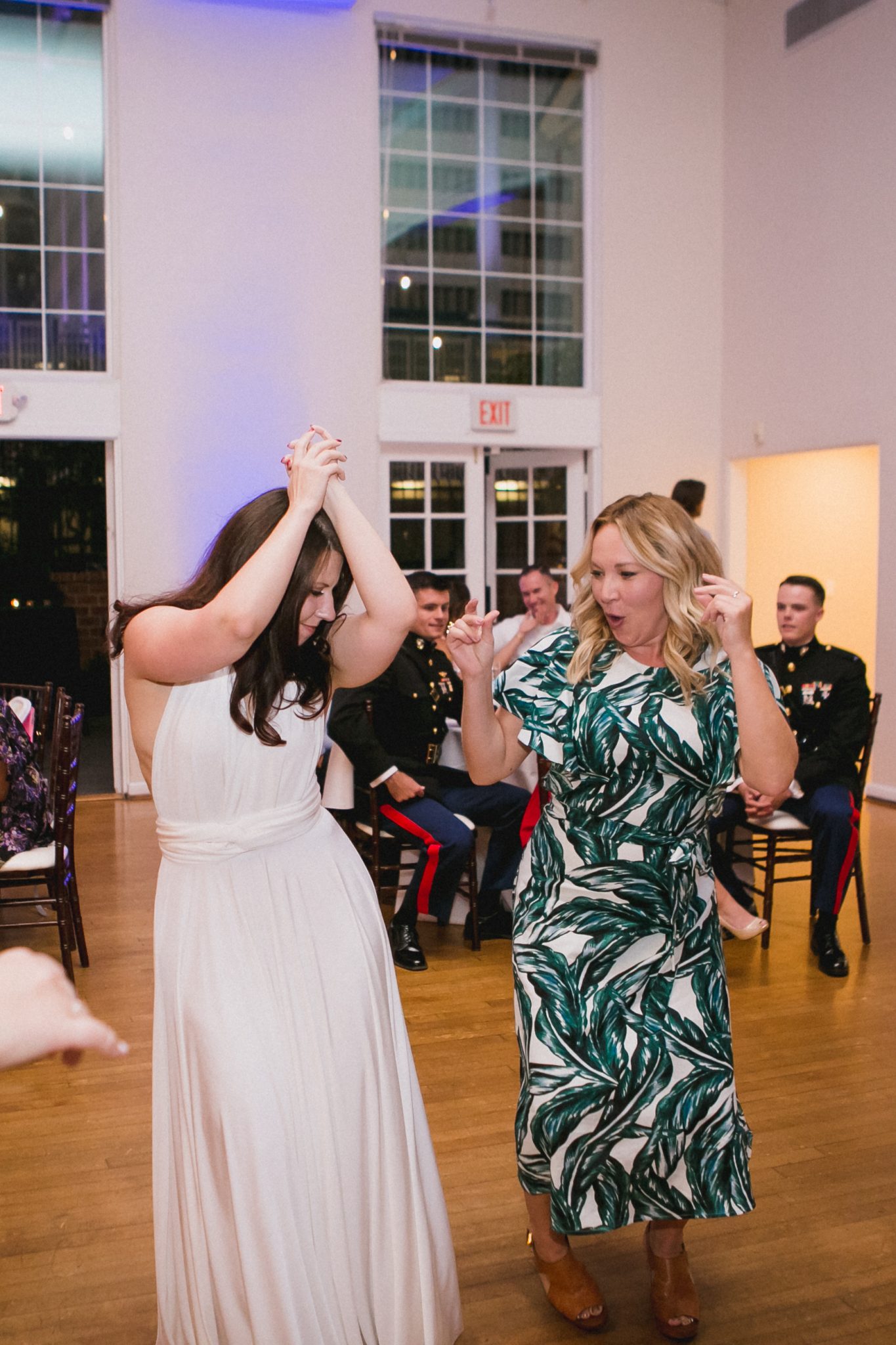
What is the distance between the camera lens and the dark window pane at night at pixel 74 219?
815cm

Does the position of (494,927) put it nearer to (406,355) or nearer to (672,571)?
(672,571)

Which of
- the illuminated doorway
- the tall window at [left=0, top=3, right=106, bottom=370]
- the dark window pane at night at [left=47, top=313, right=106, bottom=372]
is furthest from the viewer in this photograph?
the illuminated doorway

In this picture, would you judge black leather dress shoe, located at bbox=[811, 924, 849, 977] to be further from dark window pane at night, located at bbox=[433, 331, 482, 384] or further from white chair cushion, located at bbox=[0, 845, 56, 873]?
dark window pane at night, located at bbox=[433, 331, 482, 384]

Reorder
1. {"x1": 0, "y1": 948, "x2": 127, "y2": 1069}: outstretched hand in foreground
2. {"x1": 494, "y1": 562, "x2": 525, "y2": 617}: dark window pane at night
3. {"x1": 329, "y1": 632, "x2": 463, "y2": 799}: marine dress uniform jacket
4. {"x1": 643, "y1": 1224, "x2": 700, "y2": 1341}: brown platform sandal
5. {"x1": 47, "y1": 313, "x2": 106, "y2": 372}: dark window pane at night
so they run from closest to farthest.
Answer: {"x1": 0, "y1": 948, "x2": 127, "y2": 1069}: outstretched hand in foreground → {"x1": 643, "y1": 1224, "x2": 700, "y2": 1341}: brown platform sandal → {"x1": 329, "y1": 632, "x2": 463, "y2": 799}: marine dress uniform jacket → {"x1": 47, "y1": 313, "x2": 106, "y2": 372}: dark window pane at night → {"x1": 494, "y1": 562, "x2": 525, "y2": 617}: dark window pane at night

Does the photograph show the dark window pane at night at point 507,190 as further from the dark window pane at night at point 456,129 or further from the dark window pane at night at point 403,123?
the dark window pane at night at point 403,123

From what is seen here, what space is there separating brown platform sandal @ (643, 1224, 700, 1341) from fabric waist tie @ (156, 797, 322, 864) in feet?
3.99

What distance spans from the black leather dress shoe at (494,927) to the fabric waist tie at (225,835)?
3.16 m

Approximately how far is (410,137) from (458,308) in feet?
4.10

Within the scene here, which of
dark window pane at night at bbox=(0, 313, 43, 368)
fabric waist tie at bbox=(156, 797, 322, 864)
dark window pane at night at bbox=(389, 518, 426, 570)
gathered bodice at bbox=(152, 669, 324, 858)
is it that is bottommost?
fabric waist tie at bbox=(156, 797, 322, 864)

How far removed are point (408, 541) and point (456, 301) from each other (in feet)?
6.10

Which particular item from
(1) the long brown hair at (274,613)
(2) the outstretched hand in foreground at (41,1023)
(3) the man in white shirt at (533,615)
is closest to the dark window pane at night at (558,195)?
(3) the man in white shirt at (533,615)

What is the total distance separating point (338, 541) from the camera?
2.04 metres

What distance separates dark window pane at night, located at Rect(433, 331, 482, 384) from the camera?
908 cm

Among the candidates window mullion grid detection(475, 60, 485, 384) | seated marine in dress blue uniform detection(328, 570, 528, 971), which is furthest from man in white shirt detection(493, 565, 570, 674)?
window mullion grid detection(475, 60, 485, 384)
